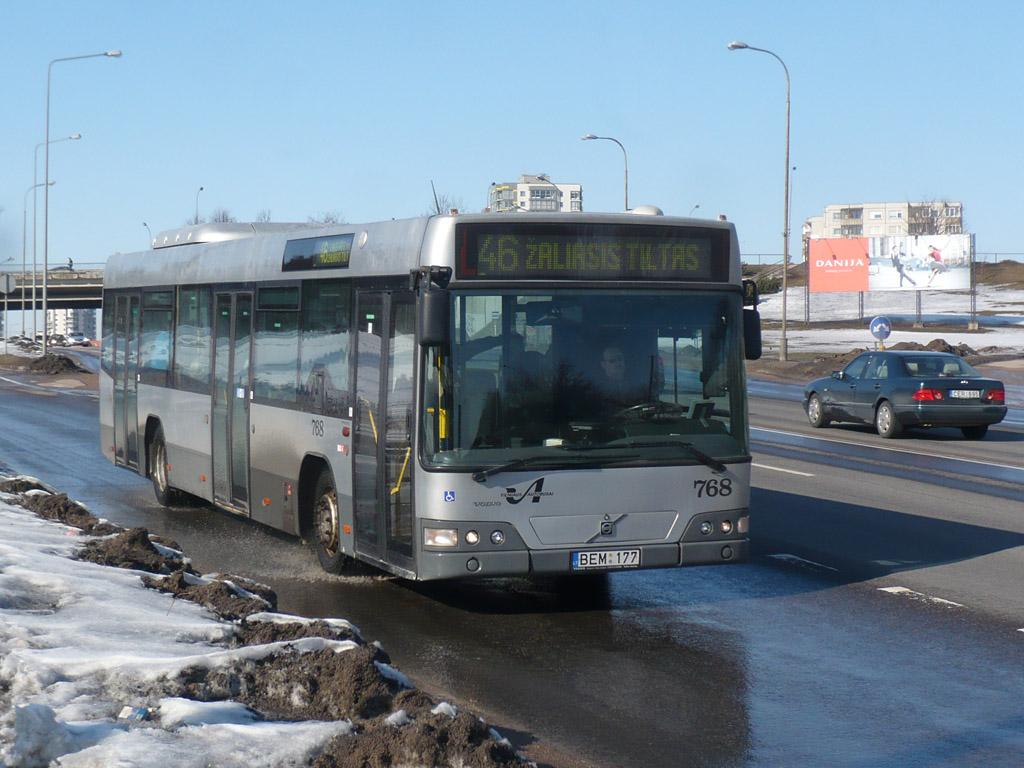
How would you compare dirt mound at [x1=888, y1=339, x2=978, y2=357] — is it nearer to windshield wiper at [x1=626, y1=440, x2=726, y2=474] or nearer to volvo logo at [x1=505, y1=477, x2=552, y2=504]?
windshield wiper at [x1=626, y1=440, x2=726, y2=474]

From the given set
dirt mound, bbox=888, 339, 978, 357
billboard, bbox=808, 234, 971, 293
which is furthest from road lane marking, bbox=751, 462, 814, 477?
billboard, bbox=808, 234, 971, 293

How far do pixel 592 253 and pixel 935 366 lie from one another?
1606 cm

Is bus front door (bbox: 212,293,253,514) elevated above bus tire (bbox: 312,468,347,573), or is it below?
above

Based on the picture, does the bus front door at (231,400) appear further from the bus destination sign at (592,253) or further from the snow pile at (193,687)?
the bus destination sign at (592,253)

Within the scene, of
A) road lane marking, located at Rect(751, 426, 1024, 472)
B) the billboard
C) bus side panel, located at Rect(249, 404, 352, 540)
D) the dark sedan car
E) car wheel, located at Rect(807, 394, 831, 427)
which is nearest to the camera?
bus side panel, located at Rect(249, 404, 352, 540)

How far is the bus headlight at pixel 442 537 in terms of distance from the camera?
317 inches

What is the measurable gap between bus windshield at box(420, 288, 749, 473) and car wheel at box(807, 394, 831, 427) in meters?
16.9

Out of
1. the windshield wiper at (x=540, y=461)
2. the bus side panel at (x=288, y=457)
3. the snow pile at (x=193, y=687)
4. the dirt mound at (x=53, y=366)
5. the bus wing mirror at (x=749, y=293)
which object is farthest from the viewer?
the dirt mound at (x=53, y=366)

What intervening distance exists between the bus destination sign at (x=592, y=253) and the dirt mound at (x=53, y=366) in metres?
A: 40.0

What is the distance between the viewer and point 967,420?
22.1 metres

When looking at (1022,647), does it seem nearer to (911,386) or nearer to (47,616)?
(47,616)

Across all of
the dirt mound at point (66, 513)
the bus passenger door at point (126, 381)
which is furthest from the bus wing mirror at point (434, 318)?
the bus passenger door at point (126, 381)

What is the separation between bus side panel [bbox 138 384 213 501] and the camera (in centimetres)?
1248

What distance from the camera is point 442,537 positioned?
8.09 m
